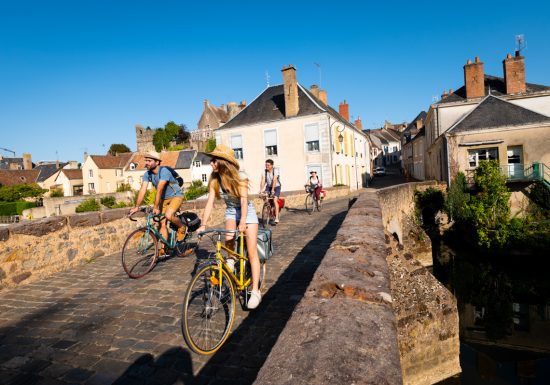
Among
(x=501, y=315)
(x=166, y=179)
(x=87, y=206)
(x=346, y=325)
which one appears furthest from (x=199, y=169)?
(x=346, y=325)

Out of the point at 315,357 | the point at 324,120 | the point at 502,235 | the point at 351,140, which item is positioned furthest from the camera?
the point at 351,140

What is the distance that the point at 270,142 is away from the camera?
27.6m

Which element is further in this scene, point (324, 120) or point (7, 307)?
point (324, 120)

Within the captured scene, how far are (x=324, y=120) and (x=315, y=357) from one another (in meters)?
24.9

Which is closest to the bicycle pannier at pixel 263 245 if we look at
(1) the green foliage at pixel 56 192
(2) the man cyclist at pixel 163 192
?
(2) the man cyclist at pixel 163 192

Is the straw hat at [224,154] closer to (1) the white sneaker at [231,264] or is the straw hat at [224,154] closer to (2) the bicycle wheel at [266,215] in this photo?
(1) the white sneaker at [231,264]

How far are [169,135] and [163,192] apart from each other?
190ft

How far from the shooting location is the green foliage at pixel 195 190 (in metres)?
37.8

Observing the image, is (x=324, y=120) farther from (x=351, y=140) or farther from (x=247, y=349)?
(x=247, y=349)

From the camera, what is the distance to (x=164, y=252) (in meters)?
6.16

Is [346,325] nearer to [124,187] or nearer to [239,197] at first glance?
[239,197]

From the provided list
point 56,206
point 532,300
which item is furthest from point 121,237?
point 56,206

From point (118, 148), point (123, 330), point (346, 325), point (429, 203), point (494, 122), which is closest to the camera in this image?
point (346, 325)

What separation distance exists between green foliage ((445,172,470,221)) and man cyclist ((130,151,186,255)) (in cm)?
1836
